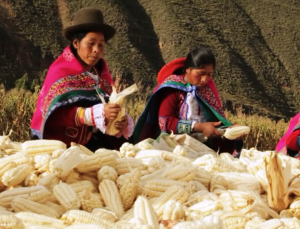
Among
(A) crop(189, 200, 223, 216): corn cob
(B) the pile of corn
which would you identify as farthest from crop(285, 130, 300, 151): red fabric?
(A) crop(189, 200, 223, 216): corn cob

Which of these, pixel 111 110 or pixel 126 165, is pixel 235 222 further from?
pixel 111 110

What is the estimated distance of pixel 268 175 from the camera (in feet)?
12.0

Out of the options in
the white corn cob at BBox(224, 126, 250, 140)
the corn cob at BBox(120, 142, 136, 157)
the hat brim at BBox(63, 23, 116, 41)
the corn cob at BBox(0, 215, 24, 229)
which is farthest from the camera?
the white corn cob at BBox(224, 126, 250, 140)

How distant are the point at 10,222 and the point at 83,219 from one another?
13.5 inches

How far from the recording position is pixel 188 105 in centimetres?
617

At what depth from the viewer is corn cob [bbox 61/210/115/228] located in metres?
2.84

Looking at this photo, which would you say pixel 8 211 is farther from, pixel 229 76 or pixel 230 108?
pixel 229 76

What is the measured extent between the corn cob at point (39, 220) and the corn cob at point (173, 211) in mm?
533

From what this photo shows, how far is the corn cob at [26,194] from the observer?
3117 mm

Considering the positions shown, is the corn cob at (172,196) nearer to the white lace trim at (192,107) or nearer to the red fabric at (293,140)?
the white lace trim at (192,107)

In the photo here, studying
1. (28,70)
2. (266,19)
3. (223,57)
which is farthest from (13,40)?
(266,19)

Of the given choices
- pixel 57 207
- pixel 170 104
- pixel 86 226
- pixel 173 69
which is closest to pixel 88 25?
pixel 170 104

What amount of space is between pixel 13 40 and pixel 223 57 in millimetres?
18158

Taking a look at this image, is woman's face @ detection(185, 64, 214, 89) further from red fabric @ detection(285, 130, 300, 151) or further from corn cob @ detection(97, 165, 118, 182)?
corn cob @ detection(97, 165, 118, 182)
